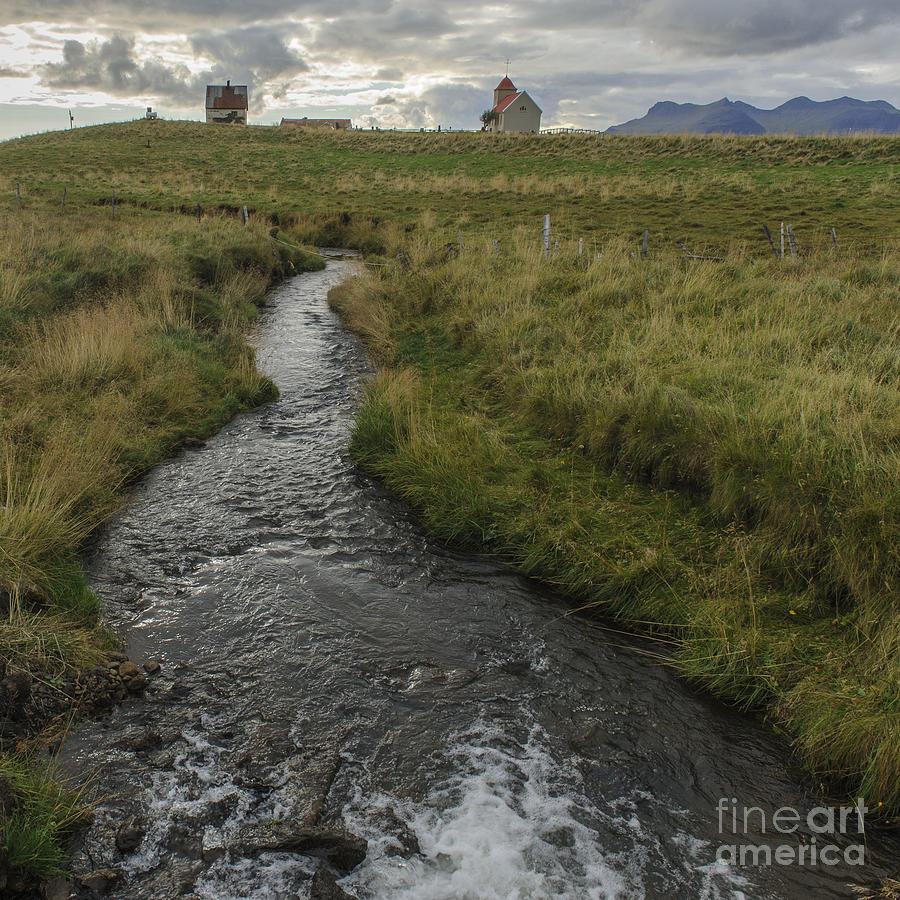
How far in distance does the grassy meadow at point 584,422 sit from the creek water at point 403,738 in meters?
0.41

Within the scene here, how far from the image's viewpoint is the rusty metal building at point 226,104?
95562mm

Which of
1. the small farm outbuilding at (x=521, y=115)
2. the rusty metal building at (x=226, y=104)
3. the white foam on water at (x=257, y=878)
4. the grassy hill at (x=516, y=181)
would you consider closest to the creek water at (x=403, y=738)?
the white foam on water at (x=257, y=878)

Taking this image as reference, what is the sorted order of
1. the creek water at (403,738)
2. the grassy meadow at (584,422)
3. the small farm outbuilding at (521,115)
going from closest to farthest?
the creek water at (403,738) → the grassy meadow at (584,422) → the small farm outbuilding at (521,115)

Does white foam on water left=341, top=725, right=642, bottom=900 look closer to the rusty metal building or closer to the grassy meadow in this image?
the grassy meadow

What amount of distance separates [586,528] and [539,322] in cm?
567

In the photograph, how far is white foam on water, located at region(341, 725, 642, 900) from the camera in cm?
342

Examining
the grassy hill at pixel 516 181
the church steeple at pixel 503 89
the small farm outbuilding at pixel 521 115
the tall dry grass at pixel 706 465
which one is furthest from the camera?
the church steeple at pixel 503 89

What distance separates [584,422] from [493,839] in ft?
17.3

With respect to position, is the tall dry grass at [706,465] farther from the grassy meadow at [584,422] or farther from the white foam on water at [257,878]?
the white foam on water at [257,878]

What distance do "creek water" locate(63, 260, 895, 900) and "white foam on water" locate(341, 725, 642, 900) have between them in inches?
0.4

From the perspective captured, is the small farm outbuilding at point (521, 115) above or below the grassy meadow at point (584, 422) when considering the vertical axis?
above

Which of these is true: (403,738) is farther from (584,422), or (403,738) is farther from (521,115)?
→ (521,115)

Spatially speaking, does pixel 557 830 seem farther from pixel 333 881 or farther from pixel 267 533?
pixel 267 533

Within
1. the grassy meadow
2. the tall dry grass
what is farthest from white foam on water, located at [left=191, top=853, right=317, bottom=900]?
the tall dry grass
